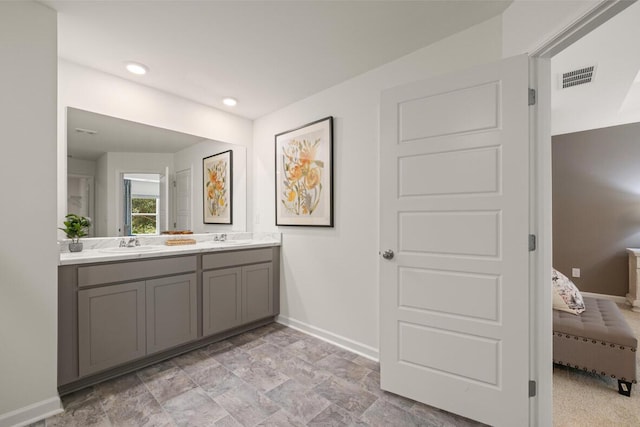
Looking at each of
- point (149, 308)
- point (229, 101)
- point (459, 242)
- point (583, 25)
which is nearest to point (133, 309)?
point (149, 308)

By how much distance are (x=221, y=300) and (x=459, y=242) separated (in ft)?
6.85

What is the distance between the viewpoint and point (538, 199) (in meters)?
1.50

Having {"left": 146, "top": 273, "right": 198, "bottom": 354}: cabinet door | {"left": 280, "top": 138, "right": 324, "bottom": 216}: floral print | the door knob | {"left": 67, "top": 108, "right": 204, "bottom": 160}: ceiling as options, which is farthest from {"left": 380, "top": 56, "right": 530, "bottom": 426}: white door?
{"left": 67, "top": 108, "right": 204, "bottom": 160}: ceiling

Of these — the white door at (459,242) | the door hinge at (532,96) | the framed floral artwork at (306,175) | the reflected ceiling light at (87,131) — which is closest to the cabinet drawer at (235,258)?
the framed floral artwork at (306,175)

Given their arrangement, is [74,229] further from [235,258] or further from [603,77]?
[603,77]

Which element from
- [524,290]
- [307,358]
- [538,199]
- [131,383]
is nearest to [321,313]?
[307,358]

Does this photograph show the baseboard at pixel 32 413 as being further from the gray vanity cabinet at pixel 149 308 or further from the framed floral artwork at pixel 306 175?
the framed floral artwork at pixel 306 175

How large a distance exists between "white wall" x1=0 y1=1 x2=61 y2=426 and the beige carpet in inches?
118

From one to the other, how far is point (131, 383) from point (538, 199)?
9.30ft

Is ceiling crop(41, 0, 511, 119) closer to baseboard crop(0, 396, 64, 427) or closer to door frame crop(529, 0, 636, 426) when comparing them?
door frame crop(529, 0, 636, 426)

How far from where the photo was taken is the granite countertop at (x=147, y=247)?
6.46 ft

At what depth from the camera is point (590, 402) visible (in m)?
1.80

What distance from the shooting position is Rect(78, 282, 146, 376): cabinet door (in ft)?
6.20

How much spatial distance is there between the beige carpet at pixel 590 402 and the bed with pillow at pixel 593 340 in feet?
0.35
